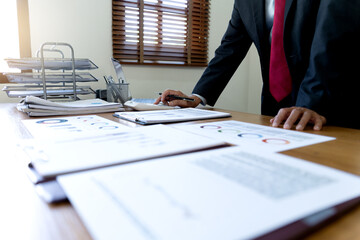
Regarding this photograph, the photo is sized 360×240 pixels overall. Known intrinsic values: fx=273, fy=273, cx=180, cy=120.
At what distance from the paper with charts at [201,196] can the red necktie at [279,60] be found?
3.01ft

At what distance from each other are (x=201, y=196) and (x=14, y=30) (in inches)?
75.2

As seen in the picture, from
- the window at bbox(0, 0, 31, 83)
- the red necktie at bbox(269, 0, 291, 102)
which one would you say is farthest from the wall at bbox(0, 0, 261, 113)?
the red necktie at bbox(269, 0, 291, 102)

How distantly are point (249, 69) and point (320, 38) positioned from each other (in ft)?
6.39

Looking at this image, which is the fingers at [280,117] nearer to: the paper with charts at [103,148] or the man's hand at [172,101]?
the paper with charts at [103,148]

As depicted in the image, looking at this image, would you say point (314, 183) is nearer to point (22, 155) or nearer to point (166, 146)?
point (166, 146)

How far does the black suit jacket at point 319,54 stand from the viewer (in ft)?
2.97

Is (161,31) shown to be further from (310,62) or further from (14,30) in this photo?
(310,62)

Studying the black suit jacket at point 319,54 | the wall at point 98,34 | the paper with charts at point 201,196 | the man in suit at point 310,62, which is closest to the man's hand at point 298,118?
the man in suit at point 310,62

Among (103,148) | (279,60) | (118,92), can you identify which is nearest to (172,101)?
(118,92)

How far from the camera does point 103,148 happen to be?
0.46 m

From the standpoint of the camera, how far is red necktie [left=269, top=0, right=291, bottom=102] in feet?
3.91

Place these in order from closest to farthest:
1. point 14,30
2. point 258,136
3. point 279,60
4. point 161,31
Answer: point 258,136 → point 279,60 → point 14,30 → point 161,31

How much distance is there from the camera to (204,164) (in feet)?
1.24

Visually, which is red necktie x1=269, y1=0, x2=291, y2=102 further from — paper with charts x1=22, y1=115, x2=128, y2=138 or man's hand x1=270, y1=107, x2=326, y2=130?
paper with charts x1=22, y1=115, x2=128, y2=138
